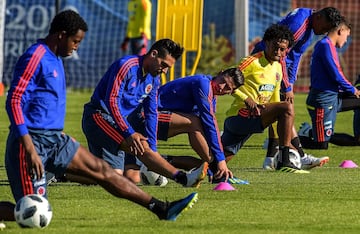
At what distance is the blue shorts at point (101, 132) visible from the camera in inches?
411

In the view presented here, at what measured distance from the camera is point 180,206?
8.39 m

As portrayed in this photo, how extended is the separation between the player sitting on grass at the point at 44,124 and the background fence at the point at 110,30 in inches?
847

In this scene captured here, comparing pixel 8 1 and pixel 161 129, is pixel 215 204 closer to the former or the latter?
pixel 161 129

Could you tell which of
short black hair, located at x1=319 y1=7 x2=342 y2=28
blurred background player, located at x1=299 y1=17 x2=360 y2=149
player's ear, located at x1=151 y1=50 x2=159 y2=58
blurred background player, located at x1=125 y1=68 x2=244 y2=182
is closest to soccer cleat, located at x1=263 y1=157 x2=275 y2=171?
blurred background player, located at x1=125 y1=68 x2=244 y2=182

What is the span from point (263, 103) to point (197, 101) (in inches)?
55.8

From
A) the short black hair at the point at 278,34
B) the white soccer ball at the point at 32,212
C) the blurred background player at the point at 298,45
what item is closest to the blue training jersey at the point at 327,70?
the blurred background player at the point at 298,45

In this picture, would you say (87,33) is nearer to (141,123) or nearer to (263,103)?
(263,103)

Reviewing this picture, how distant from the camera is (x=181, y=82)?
1177 centimetres

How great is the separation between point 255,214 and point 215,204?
66 cm

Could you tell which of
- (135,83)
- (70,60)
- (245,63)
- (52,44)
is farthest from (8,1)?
(52,44)

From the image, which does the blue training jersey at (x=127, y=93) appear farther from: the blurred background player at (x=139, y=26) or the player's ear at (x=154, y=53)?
the blurred background player at (x=139, y=26)

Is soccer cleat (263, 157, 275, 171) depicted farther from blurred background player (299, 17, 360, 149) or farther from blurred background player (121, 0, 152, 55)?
blurred background player (121, 0, 152, 55)

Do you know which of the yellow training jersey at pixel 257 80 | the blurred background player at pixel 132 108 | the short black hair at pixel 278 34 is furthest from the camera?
the yellow training jersey at pixel 257 80

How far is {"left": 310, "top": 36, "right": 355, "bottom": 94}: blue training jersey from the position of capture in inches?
584
